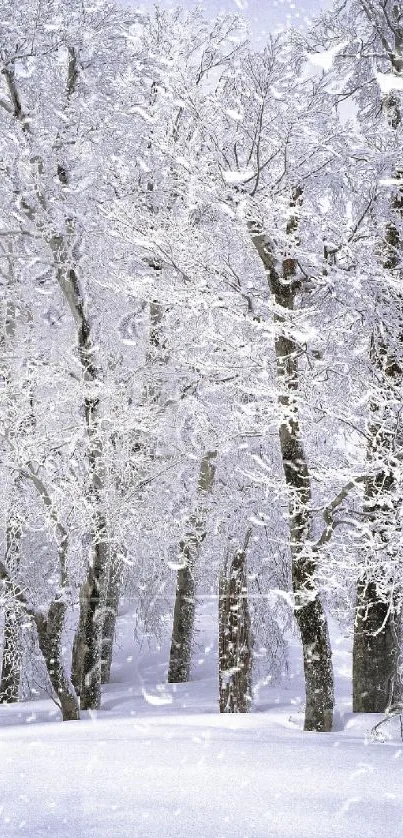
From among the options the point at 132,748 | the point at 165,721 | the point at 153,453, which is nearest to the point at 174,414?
the point at 153,453

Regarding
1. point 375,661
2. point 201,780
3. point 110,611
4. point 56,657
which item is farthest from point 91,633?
point 201,780

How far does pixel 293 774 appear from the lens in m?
4.85

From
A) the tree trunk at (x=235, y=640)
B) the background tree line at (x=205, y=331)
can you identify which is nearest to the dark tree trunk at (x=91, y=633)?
the background tree line at (x=205, y=331)

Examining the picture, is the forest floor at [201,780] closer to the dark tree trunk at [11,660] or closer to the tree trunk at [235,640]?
the tree trunk at [235,640]

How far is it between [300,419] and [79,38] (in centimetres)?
625

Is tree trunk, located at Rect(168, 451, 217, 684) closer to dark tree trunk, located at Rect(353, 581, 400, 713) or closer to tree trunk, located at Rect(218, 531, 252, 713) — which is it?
tree trunk, located at Rect(218, 531, 252, 713)

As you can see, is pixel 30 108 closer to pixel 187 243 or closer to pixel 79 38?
pixel 79 38

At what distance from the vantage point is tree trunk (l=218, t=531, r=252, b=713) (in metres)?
11.3

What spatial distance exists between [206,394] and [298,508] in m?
3.56

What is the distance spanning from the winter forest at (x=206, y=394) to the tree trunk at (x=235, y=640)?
0.03m

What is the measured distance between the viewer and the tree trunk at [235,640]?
1127 centimetres

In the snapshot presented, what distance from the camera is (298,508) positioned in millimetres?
7766

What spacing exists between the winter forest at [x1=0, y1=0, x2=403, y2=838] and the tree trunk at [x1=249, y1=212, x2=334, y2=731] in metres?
0.03

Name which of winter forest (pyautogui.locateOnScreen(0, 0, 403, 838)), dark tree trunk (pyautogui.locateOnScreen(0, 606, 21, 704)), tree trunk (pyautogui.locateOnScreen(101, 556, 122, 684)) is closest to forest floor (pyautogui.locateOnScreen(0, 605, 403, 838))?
winter forest (pyautogui.locateOnScreen(0, 0, 403, 838))
